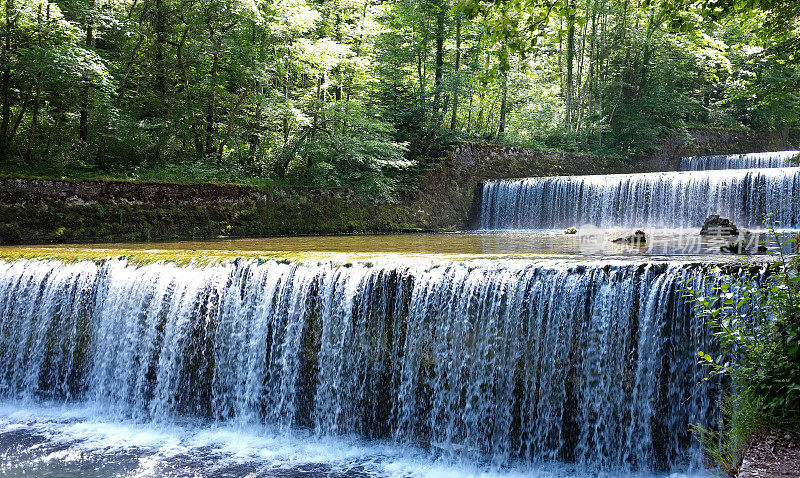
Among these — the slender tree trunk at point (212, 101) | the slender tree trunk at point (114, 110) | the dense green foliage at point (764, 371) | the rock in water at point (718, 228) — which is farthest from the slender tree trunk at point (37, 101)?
the rock in water at point (718, 228)

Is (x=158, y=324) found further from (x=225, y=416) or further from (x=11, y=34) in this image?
(x=11, y=34)

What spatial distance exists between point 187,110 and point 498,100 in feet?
42.8

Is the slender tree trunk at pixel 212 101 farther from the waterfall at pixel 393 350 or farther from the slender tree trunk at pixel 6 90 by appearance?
the waterfall at pixel 393 350

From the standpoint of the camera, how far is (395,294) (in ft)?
19.6

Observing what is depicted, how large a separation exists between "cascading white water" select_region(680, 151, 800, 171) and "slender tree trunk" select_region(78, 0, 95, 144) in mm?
16622

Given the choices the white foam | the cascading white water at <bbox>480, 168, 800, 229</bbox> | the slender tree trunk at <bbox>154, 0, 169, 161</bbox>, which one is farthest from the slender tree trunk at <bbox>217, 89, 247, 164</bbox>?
the white foam

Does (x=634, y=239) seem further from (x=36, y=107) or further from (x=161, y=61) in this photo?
(x=36, y=107)

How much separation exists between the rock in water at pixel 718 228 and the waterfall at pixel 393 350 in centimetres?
525

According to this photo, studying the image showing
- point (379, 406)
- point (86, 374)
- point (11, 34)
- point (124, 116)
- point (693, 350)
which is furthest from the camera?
point (124, 116)

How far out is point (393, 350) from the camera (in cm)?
595

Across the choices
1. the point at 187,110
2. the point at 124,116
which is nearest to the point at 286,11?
the point at 187,110

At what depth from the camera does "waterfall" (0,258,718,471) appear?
4.94 m

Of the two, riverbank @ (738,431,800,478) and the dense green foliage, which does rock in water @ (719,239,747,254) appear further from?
riverbank @ (738,431,800,478)

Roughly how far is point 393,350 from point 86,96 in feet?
30.6
